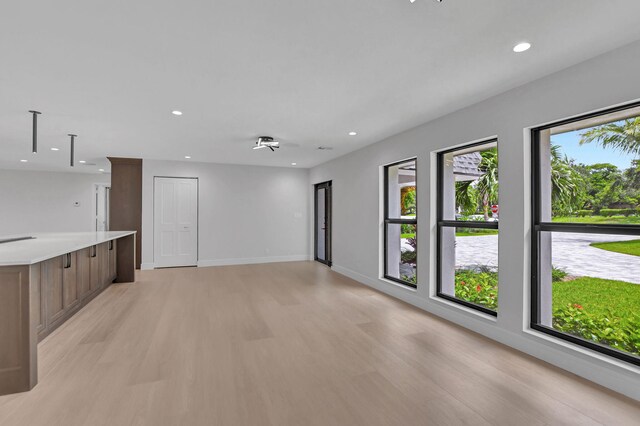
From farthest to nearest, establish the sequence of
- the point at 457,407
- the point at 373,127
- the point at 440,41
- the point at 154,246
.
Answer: the point at 154,246 → the point at 373,127 → the point at 440,41 → the point at 457,407

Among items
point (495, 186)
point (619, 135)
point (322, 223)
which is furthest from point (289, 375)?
point (322, 223)

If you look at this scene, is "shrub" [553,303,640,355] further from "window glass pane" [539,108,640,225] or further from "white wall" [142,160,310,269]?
"white wall" [142,160,310,269]

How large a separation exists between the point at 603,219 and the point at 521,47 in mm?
1515

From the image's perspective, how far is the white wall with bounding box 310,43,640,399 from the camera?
7.14 ft

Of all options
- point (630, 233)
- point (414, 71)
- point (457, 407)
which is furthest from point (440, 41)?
point (457, 407)

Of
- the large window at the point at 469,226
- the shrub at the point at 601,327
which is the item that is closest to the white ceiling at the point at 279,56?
the large window at the point at 469,226

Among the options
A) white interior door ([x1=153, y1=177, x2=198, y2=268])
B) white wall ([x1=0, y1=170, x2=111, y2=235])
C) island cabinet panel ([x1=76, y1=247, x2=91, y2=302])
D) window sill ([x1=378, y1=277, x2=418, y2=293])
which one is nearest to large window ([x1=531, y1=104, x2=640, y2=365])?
window sill ([x1=378, y1=277, x2=418, y2=293])

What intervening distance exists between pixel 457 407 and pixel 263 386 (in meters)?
1.35

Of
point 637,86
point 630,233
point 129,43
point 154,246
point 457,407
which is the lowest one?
point 457,407

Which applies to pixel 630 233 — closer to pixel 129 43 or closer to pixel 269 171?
pixel 129 43

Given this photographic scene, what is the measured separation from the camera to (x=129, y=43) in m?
2.13

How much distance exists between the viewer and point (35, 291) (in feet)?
7.30

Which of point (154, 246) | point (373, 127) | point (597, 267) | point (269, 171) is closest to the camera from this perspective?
point (597, 267)

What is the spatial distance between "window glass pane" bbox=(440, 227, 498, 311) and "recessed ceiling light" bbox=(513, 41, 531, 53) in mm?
1814
